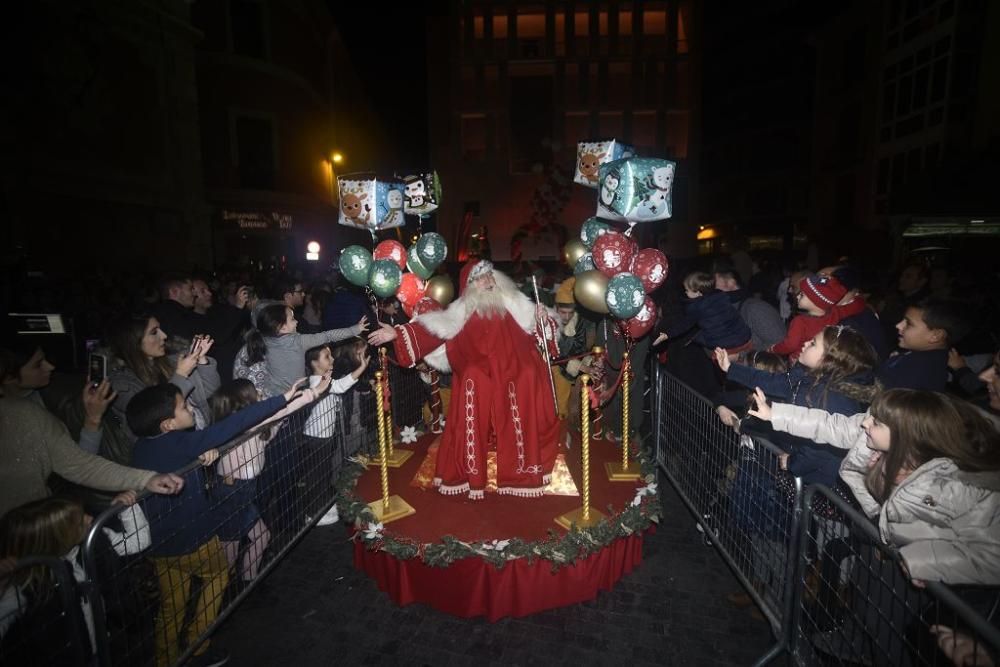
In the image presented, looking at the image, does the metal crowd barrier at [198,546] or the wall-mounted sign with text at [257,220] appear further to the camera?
the wall-mounted sign with text at [257,220]

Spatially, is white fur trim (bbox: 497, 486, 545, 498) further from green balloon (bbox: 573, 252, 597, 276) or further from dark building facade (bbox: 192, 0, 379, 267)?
dark building facade (bbox: 192, 0, 379, 267)

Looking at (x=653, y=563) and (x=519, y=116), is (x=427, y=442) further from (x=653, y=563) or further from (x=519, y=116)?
(x=519, y=116)

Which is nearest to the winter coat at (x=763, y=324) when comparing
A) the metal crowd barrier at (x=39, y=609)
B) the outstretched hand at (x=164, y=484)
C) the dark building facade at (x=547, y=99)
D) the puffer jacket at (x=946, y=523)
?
the puffer jacket at (x=946, y=523)

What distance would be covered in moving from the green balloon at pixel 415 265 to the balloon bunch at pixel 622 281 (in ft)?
6.41

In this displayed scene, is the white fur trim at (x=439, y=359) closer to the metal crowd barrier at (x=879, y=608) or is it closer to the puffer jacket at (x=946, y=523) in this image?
the metal crowd barrier at (x=879, y=608)

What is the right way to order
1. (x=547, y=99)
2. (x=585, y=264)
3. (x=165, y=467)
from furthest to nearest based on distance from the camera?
(x=547, y=99)
(x=585, y=264)
(x=165, y=467)

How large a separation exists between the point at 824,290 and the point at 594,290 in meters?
1.86

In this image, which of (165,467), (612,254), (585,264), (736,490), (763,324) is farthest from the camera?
(763,324)

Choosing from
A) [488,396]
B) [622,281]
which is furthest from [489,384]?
[622,281]

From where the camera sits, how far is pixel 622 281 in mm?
4047

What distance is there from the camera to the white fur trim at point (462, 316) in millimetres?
4266

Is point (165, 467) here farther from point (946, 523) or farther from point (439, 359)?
point (946, 523)

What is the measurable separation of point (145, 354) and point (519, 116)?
24207 mm

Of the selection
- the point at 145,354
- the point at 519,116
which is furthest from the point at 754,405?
the point at 519,116
